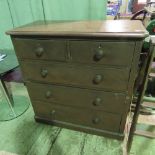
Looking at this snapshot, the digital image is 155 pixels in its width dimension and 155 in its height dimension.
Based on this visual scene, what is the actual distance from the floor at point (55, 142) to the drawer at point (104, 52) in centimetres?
80

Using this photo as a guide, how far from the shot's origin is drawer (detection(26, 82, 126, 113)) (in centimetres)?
116

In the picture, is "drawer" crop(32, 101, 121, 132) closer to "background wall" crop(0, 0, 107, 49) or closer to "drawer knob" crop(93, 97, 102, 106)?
"drawer knob" crop(93, 97, 102, 106)

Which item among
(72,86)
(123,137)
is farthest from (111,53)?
(123,137)

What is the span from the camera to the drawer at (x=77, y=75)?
3.41 ft

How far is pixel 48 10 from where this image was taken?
1608mm

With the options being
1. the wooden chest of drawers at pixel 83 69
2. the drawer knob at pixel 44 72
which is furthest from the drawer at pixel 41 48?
the drawer knob at pixel 44 72

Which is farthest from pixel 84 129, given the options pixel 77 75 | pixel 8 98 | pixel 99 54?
pixel 8 98

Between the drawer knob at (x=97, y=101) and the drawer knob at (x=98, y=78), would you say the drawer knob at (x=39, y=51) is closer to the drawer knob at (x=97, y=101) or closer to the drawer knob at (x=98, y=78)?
the drawer knob at (x=98, y=78)

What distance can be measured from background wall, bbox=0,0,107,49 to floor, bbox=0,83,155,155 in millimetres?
1173

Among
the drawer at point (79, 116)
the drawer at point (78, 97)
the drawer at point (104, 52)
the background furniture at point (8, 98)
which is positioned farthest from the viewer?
the background furniture at point (8, 98)

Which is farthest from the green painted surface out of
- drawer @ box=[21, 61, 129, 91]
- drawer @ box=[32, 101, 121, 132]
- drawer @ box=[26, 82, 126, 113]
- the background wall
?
the background wall

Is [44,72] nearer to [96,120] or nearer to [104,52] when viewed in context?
[104,52]

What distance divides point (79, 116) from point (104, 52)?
2.27ft

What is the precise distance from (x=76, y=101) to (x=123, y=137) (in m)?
0.55
